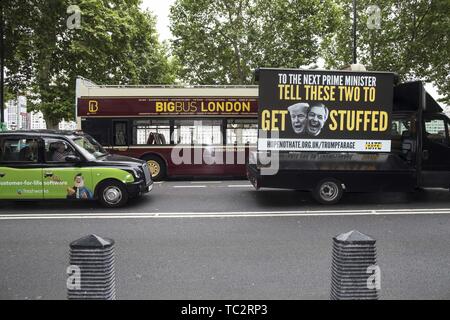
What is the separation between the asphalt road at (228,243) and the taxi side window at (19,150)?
3.64 feet

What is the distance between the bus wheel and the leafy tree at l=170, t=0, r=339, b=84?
44.8 ft

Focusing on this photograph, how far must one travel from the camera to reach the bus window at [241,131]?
50.8ft

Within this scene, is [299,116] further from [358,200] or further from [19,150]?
[19,150]

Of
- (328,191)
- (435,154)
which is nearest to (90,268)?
(328,191)

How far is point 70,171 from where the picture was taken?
9.55m

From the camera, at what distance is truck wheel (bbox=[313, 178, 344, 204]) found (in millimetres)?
10047

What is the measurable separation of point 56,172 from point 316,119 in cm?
567

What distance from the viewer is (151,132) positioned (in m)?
15.5

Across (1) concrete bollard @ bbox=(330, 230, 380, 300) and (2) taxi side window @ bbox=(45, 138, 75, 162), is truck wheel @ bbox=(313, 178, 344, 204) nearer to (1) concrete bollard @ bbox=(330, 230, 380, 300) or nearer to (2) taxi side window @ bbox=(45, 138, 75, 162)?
(2) taxi side window @ bbox=(45, 138, 75, 162)

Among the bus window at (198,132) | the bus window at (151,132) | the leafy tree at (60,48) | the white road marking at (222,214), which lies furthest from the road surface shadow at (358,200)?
the leafy tree at (60,48)

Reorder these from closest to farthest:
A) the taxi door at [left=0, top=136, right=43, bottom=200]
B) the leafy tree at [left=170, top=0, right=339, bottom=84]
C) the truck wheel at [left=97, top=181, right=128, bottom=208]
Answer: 1. the taxi door at [left=0, top=136, right=43, bottom=200]
2. the truck wheel at [left=97, top=181, right=128, bottom=208]
3. the leafy tree at [left=170, top=0, right=339, bottom=84]

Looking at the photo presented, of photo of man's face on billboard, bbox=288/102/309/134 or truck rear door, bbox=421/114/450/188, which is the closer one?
photo of man's face on billboard, bbox=288/102/309/134

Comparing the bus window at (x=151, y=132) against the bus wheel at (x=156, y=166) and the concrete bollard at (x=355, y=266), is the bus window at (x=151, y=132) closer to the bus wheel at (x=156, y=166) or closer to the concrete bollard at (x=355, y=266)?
the bus wheel at (x=156, y=166)

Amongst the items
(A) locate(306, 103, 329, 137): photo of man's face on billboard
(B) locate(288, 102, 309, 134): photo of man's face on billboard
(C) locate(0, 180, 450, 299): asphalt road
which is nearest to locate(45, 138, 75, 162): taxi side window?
(C) locate(0, 180, 450, 299): asphalt road
